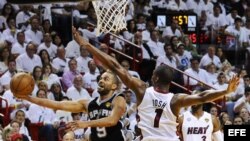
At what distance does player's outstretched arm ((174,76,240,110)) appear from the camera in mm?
7195

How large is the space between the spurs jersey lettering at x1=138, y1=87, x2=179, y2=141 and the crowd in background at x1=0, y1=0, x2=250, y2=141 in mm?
3851

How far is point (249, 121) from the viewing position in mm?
12688

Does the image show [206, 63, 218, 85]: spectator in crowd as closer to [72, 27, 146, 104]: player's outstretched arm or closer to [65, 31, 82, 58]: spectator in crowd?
[65, 31, 82, 58]: spectator in crowd

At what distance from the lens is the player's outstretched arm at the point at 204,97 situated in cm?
720

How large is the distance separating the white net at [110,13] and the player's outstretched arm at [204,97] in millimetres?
2139

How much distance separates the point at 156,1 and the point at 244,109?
18.7 feet

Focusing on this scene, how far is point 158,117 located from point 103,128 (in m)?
0.73

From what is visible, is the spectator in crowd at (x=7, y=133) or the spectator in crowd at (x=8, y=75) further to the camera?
the spectator in crowd at (x=8, y=75)

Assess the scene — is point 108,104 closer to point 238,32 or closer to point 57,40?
point 57,40

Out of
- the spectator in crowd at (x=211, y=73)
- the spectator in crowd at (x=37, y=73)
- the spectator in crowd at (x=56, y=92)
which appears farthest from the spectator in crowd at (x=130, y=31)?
the spectator in crowd at (x=56, y=92)

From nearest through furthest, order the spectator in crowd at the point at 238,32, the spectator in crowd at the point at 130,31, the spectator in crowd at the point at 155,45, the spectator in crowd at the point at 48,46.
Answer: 1. the spectator in crowd at the point at 48,46
2. the spectator in crowd at the point at 155,45
3. the spectator in crowd at the point at 130,31
4. the spectator in crowd at the point at 238,32

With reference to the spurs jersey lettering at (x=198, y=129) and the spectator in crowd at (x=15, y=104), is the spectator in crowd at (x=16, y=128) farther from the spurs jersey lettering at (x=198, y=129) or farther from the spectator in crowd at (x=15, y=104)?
the spurs jersey lettering at (x=198, y=129)

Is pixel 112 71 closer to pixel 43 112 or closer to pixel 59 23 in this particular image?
pixel 43 112

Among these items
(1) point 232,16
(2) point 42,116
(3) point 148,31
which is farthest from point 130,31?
(2) point 42,116
